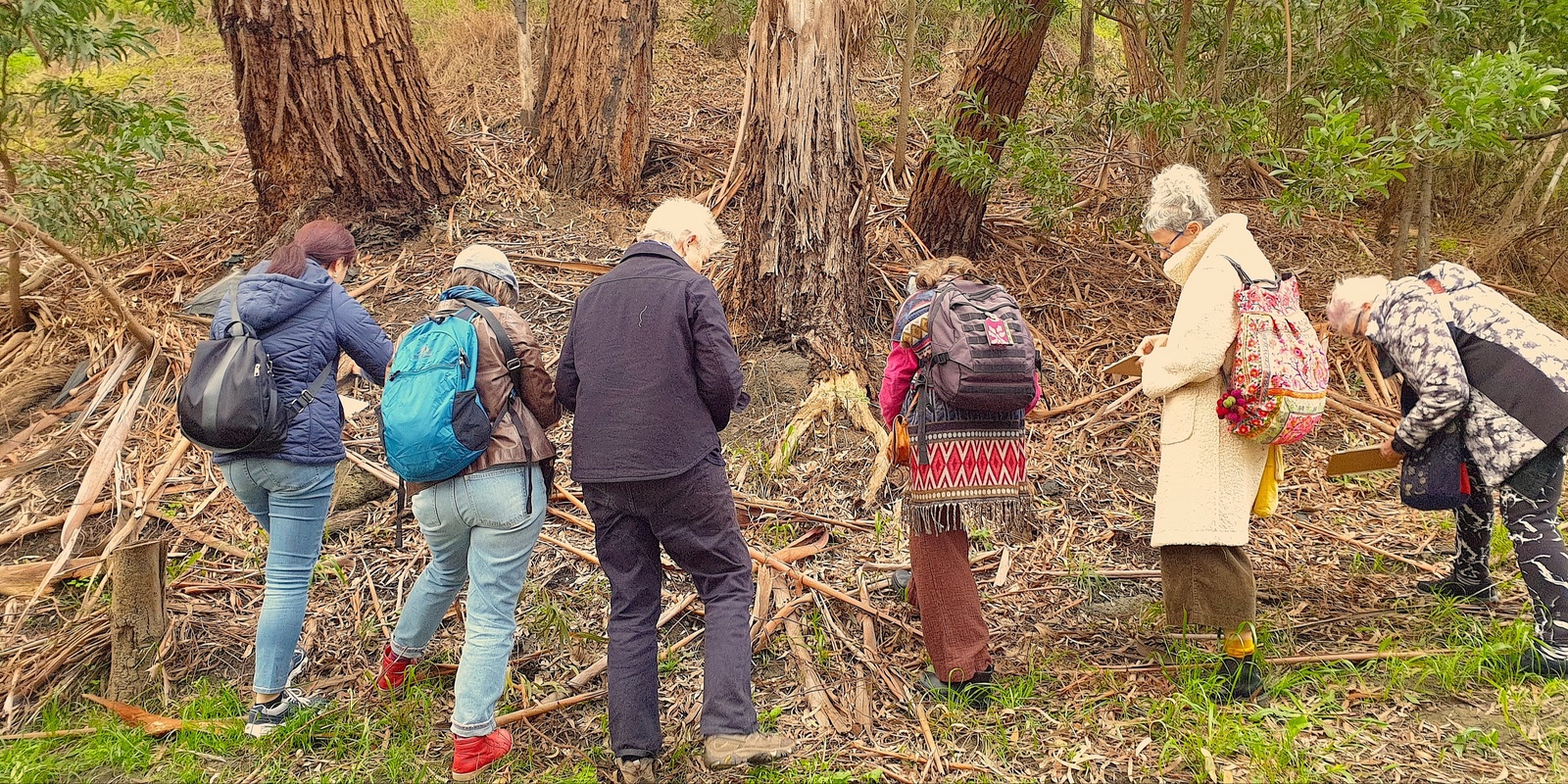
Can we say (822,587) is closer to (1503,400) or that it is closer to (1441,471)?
(1441,471)

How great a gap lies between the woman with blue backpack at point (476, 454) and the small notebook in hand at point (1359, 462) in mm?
3602

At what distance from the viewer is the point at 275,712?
387 cm

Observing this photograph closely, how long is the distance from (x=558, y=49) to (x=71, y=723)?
5.21 m

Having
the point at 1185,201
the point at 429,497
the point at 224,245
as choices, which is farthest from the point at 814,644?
the point at 224,245

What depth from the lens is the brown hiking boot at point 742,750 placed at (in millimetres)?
3412

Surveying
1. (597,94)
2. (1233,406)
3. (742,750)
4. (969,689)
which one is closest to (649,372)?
(742,750)

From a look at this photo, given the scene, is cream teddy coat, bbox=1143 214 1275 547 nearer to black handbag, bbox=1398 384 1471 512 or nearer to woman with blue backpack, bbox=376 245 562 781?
black handbag, bbox=1398 384 1471 512

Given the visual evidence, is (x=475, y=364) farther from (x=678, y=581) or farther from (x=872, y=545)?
(x=872, y=545)

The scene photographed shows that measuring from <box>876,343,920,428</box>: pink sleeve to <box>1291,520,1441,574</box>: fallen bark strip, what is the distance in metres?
2.95

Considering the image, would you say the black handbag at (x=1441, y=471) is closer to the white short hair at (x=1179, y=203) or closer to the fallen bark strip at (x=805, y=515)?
the white short hair at (x=1179, y=203)

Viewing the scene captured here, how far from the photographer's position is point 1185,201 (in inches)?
151

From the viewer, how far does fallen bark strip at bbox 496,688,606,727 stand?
3.91 metres

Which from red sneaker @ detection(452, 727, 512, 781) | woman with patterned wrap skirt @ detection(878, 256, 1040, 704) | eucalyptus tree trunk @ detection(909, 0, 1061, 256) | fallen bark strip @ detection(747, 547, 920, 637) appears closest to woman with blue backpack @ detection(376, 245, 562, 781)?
red sneaker @ detection(452, 727, 512, 781)

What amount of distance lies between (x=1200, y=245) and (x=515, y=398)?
2.65m
